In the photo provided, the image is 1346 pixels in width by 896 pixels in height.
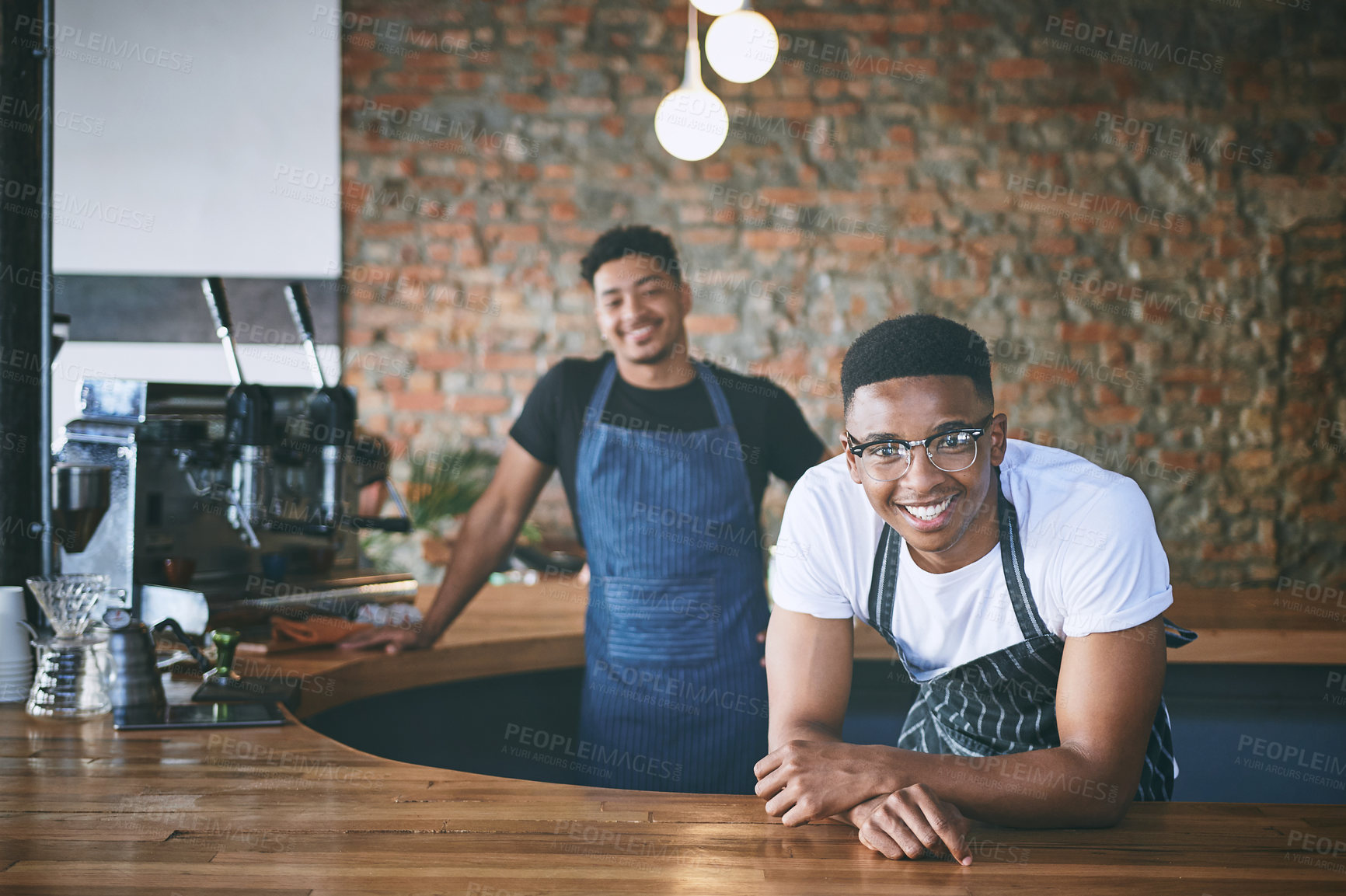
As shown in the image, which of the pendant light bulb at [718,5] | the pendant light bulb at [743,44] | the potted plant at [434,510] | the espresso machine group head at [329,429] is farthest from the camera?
the potted plant at [434,510]

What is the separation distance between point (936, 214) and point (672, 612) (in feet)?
9.22

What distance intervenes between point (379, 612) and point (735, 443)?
2.86ft

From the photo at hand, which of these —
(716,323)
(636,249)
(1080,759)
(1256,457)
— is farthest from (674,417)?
(1256,457)

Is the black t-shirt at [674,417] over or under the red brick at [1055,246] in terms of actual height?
under

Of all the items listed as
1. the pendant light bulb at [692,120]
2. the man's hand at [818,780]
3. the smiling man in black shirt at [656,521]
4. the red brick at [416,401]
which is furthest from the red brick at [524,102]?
the man's hand at [818,780]

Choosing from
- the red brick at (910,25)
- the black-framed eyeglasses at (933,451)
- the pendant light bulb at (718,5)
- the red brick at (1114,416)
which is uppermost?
the red brick at (910,25)

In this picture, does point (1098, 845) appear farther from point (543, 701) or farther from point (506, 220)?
point (506, 220)

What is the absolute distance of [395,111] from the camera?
469 centimetres

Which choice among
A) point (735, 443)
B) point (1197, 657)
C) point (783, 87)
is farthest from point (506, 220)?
point (1197, 657)

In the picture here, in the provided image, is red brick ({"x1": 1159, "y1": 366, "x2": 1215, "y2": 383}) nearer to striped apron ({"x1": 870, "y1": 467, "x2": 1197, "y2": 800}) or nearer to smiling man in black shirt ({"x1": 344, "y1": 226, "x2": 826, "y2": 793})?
smiling man in black shirt ({"x1": 344, "y1": 226, "x2": 826, "y2": 793})

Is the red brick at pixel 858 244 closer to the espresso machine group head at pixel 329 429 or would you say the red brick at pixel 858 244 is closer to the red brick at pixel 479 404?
the red brick at pixel 479 404

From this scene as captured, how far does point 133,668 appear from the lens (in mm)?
1662

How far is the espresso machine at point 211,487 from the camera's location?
6.68 feet

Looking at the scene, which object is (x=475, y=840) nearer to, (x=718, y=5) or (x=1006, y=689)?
(x=1006, y=689)
